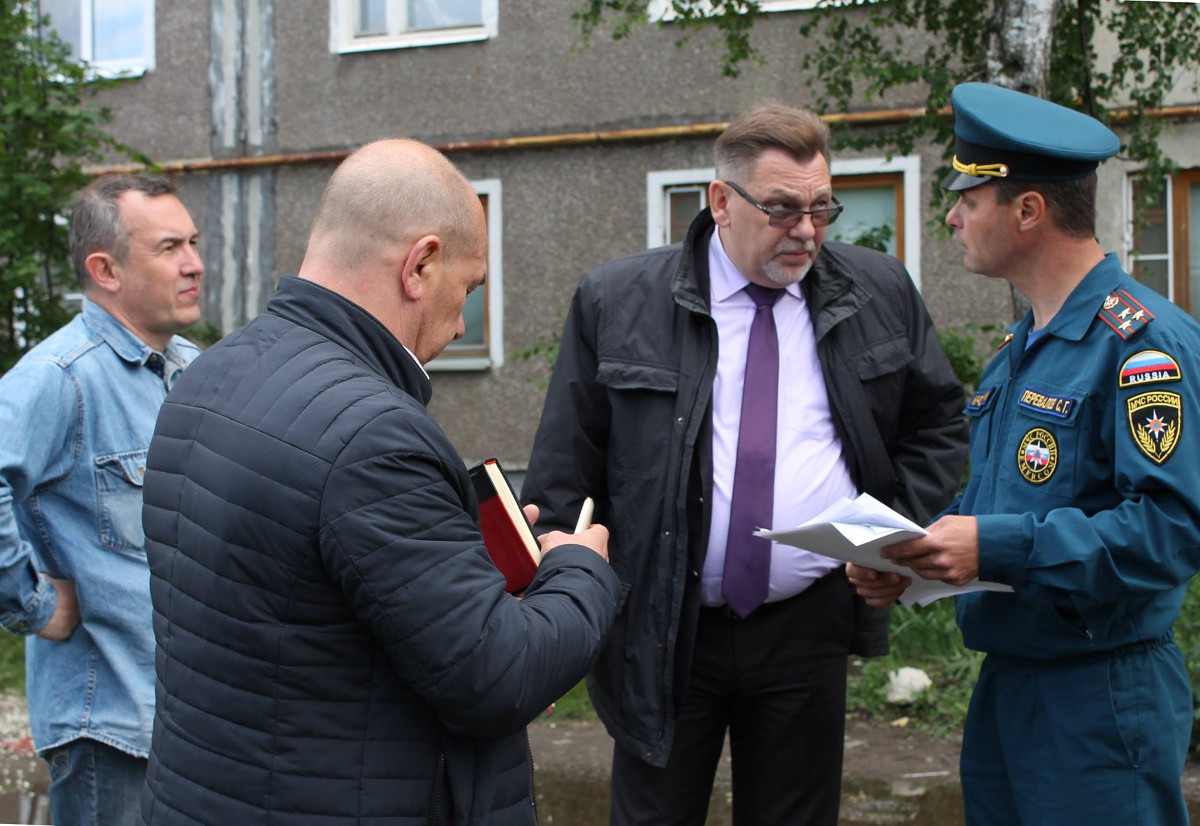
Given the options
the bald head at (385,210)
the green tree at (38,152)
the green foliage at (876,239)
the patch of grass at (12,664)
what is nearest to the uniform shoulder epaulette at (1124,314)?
the bald head at (385,210)

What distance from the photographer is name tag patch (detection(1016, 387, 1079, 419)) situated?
2.33 meters

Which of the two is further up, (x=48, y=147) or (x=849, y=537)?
(x=48, y=147)

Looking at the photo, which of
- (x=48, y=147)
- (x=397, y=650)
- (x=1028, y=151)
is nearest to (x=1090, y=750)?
(x=1028, y=151)

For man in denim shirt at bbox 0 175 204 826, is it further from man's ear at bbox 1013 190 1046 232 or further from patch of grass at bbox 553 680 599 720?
patch of grass at bbox 553 680 599 720

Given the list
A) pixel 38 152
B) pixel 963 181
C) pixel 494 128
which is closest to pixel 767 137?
pixel 963 181

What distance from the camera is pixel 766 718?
3004 millimetres

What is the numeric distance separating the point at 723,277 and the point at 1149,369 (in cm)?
116

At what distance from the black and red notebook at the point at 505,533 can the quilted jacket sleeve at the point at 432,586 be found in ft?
0.77

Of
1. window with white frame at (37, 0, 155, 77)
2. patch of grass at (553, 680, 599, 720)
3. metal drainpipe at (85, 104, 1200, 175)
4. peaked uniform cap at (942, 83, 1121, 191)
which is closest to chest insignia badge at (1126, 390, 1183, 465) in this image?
peaked uniform cap at (942, 83, 1121, 191)

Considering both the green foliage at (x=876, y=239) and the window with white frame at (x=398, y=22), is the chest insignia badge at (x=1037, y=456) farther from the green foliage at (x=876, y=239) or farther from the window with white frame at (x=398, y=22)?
the window with white frame at (x=398, y=22)

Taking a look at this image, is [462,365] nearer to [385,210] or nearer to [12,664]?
[12,664]

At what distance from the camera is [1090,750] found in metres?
2.30

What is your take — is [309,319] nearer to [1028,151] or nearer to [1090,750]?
[1028,151]

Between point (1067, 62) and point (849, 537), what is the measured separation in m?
5.10
